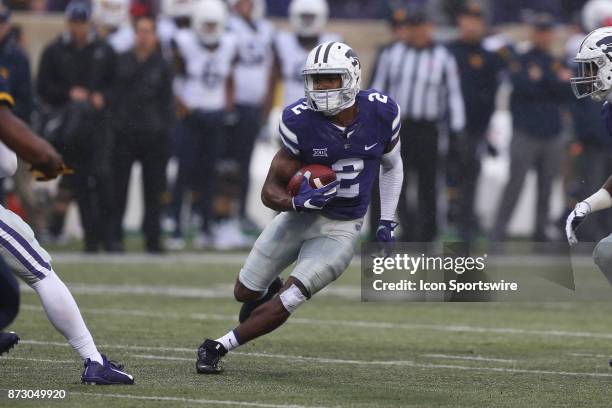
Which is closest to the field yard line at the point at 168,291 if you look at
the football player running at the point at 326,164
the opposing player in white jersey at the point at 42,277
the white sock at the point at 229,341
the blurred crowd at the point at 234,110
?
the blurred crowd at the point at 234,110

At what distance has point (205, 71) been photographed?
13766mm

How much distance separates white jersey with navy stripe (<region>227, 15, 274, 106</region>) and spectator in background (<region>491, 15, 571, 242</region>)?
7.65ft

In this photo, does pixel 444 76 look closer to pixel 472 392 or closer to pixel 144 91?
pixel 144 91

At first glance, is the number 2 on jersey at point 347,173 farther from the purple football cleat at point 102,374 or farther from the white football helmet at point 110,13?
the white football helmet at point 110,13

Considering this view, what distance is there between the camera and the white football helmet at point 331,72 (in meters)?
7.08

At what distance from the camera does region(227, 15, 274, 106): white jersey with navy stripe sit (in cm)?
1424

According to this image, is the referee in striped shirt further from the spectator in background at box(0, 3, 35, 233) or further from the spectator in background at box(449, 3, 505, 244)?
the spectator in background at box(0, 3, 35, 233)

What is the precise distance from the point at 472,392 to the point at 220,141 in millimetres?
7789

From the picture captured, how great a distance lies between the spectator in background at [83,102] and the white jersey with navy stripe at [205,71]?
38.8 inches

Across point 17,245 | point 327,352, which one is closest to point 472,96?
point 327,352

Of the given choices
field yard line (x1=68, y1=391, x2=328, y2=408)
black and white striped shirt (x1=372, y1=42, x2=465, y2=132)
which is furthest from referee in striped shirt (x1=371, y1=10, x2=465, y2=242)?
field yard line (x1=68, y1=391, x2=328, y2=408)

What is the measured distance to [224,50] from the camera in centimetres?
1381

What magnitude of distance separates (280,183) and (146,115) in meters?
6.13

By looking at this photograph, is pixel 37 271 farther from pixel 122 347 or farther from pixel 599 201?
pixel 599 201
